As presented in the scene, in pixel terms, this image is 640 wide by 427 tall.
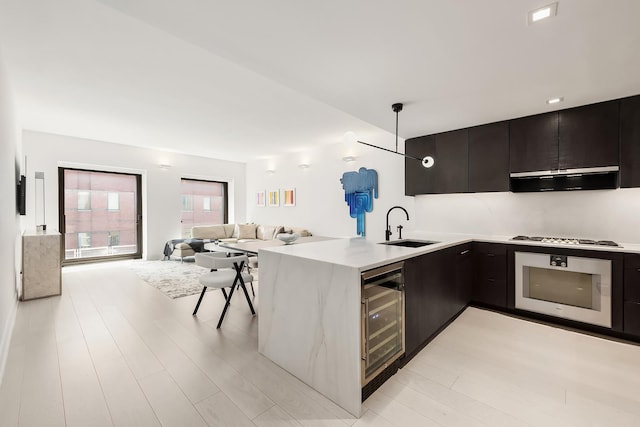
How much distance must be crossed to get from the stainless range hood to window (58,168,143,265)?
7520 millimetres

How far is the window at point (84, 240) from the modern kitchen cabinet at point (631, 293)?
8.49 m

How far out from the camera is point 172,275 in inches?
194

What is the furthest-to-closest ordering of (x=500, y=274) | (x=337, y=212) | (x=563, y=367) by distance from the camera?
1. (x=337, y=212)
2. (x=500, y=274)
3. (x=563, y=367)

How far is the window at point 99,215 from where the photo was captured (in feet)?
18.4

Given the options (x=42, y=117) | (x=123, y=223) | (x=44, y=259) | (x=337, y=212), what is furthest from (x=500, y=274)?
(x=123, y=223)

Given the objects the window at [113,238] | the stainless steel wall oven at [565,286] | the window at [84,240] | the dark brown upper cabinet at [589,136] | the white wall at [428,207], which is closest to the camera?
the stainless steel wall oven at [565,286]

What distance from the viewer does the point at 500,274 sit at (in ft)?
10.2

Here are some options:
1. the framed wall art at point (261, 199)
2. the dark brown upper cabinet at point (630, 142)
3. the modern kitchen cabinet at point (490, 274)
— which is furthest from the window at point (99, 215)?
the dark brown upper cabinet at point (630, 142)

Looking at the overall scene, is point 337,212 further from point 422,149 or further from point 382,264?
point 382,264

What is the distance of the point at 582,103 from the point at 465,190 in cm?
138

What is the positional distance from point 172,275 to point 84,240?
102 inches

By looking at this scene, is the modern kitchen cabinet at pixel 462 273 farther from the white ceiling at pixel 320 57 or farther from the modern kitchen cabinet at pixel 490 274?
the white ceiling at pixel 320 57

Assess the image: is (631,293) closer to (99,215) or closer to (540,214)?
(540,214)

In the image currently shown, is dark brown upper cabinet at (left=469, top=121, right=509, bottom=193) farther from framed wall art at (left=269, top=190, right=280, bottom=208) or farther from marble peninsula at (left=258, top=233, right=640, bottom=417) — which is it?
framed wall art at (left=269, top=190, right=280, bottom=208)
